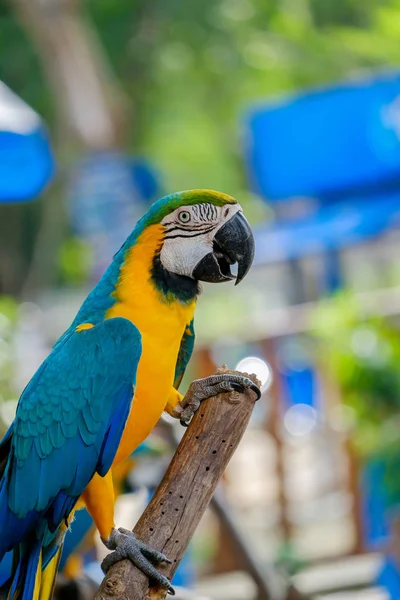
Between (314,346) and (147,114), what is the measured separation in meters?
6.94

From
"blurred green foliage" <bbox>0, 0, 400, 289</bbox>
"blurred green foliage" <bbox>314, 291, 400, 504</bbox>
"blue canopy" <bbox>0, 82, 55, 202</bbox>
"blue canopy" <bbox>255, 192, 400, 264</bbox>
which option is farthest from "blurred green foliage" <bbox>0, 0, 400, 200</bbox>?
"blue canopy" <bbox>0, 82, 55, 202</bbox>

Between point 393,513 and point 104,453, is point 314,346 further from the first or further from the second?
point 104,453

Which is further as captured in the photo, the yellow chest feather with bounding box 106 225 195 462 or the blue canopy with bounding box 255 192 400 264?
the blue canopy with bounding box 255 192 400 264

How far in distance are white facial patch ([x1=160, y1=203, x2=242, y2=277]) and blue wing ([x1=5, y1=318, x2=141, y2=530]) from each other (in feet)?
0.38

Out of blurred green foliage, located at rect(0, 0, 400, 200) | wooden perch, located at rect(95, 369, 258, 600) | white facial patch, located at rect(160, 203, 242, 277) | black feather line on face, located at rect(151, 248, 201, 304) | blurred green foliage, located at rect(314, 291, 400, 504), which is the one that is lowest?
wooden perch, located at rect(95, 369, 258, 600)

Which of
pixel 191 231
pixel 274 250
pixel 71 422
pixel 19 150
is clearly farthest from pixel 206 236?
pixel 274 250

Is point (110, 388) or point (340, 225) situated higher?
point (340, 225)

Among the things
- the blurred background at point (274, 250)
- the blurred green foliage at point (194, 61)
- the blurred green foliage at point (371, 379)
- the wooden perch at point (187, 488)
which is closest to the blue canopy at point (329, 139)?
the blurred background at point (274, 250)

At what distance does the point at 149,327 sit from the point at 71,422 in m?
0.17

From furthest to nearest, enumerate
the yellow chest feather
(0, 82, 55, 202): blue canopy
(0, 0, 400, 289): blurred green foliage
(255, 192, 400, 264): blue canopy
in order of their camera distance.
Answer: (0, 0, 400, 289): blurred green foliage, (255, 192, 400, 264): blue canopy, (0, 82, 55, 202): blue canopy, the yellow chest feather

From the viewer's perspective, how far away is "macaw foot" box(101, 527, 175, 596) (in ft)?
3.37

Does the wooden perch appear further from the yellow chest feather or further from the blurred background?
the blurred background

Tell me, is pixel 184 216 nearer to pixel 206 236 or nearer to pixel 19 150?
pixel 206 236

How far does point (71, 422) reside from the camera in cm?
109
